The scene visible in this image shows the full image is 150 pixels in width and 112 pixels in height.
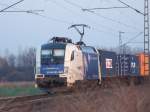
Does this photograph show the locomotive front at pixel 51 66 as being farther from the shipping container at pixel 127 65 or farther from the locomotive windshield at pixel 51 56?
the shipping container at pixel 127 65

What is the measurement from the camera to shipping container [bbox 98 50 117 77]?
123 feet

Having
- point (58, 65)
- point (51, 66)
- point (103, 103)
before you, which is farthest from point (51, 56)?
point (103, 103)

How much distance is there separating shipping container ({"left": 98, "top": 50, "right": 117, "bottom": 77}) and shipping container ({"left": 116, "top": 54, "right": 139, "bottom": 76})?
2.40ft

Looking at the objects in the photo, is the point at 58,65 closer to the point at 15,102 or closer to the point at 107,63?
the point at 107,63

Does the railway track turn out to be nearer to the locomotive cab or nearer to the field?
the field

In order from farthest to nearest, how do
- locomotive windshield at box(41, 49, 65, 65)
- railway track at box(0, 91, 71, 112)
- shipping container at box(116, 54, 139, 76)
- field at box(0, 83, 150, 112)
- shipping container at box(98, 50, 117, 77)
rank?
shipping container at box(116, 54, 139, 76), shipping container at box(98, 50, 117, 77), locomotive windshield at box(41, 49, 65, 65), railway track at box(0, 91, 71, 112), field at box(0, 83, 150, 112)

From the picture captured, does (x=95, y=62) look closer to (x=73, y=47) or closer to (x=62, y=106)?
(x=73, y=47)

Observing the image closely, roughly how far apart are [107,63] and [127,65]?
6680mm

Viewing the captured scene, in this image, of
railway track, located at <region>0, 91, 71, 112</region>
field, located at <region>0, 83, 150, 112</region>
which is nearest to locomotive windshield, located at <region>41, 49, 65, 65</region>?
railway track, located at <region>0, 91, 71, 112</region>

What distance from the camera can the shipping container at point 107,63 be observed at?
37.6 meters

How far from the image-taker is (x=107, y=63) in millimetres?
39219

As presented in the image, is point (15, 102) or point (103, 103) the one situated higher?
point (103, 103)

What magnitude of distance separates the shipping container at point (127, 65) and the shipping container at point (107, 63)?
732 mm

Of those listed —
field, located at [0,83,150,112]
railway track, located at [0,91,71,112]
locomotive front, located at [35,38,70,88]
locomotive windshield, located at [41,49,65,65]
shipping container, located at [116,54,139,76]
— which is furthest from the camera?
shipping container, located at [116,54,139,76]
